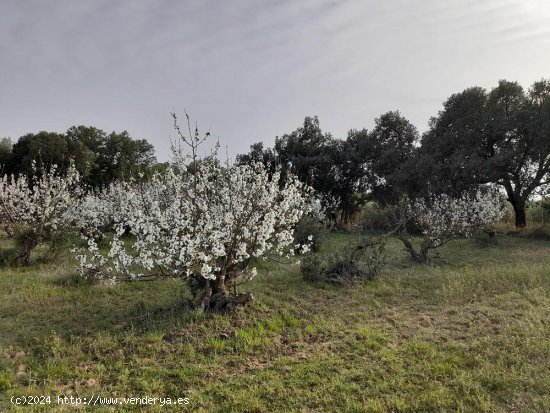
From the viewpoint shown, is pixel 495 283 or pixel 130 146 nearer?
pixel 495 283

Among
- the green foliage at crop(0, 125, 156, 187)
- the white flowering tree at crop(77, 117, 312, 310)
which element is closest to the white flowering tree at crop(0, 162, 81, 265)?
the white flowering tree at crop(77, 117, 312, 310)

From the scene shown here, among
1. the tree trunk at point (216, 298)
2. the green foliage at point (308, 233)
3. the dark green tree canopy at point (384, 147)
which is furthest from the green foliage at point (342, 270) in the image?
the dark green tree canopy at point (384, 147)

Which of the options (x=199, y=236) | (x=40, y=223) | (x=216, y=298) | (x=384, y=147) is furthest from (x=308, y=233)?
(x=384, y=147)

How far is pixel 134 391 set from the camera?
548 centimetres

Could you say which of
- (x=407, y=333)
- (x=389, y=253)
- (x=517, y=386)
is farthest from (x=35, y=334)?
(x=389, y=253)

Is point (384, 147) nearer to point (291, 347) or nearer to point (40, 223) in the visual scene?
point (40, 223)

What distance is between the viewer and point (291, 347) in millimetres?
7133

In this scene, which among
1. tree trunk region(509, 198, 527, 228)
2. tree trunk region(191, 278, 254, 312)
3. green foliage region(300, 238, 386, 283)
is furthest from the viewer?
tree trunk region(509, 198, 527, 228)

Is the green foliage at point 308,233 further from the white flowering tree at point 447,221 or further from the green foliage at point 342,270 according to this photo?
the green foliage at point 342,270

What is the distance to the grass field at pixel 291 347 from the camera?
17.3 feet

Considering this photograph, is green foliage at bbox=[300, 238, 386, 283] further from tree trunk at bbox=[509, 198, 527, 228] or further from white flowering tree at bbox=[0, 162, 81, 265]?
tree trunk at bbox=[509, 198, 527, 228]

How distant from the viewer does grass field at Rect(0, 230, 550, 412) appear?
5.26m

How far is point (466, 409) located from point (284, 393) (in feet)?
7.67

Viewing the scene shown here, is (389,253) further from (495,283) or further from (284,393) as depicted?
(284,393)
